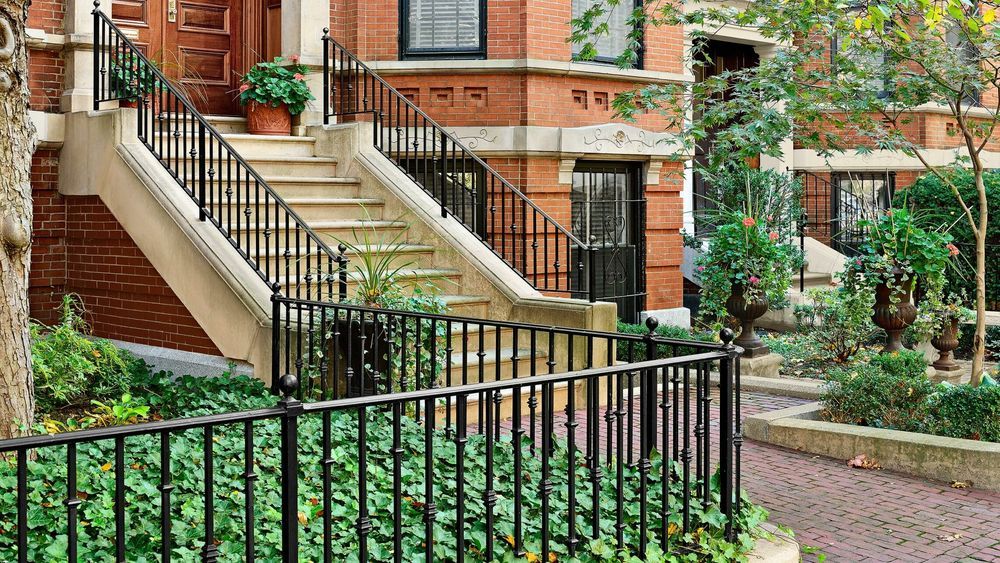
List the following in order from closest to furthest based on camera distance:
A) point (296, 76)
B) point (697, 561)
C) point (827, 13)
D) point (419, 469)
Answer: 1. point (697, 561)
2. point (419, 469)
3. point (827, 13)
4. point (296, 76)

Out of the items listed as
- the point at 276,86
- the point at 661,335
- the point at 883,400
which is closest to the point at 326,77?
the point at 276,86

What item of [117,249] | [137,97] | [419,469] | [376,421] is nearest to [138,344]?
[117,249]

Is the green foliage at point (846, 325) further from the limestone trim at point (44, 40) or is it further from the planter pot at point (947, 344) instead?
the limestone trim at point (44, 40)

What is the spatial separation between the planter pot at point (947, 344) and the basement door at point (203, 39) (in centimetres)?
801

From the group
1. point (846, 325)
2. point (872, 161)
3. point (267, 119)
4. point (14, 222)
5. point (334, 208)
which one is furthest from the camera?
point (872, 161)

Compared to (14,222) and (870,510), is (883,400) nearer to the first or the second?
(870,510)

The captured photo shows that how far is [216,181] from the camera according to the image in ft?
33.3

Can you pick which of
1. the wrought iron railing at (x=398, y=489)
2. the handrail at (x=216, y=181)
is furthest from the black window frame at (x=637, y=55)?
the wrought iron railing at (x=398, y=489)

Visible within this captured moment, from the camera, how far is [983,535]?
19.8 ft

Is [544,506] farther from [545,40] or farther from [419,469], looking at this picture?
[545,40]

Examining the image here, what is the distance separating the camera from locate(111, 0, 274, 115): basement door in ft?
39.2

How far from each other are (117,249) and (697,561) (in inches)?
259

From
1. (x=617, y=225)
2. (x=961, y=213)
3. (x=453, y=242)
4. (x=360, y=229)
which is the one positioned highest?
(x=961, y=213)

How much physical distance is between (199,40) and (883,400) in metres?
8.44
